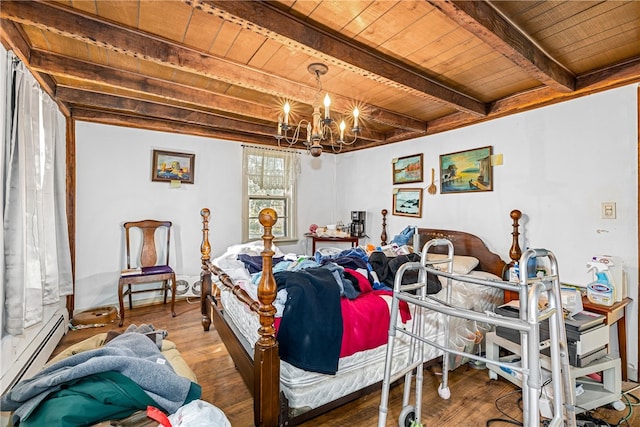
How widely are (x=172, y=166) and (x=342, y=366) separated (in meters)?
3.36

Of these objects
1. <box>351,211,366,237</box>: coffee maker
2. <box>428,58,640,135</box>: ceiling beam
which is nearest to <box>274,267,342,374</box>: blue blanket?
<box>428,58,640,135</box>: ceiling beam

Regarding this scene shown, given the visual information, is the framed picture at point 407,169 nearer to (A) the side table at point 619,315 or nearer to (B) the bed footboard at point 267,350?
(A) the side table at point 619,315

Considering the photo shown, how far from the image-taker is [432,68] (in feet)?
7.64

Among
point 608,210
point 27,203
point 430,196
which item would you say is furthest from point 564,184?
point 27,203

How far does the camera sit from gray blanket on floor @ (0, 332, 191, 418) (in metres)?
1.12

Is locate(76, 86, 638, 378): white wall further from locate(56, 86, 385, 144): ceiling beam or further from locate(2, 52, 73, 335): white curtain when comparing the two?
locate(2, 52, 73, 335): white curtain

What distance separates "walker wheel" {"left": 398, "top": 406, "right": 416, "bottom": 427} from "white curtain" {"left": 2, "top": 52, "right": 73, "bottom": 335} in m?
2.31

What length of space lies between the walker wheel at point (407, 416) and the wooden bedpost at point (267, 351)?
26.8 inches

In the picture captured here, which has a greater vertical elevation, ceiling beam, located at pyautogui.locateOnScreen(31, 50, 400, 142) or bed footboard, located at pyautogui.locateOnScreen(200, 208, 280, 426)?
ceiling beam, located at pyautogui.locateOnScreen(31, 50, 400, 142)

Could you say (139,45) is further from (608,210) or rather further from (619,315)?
(619,315)

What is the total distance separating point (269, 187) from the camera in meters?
4.61

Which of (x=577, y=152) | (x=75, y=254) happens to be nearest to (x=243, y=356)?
(x=75, y=254)

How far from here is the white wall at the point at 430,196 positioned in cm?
237

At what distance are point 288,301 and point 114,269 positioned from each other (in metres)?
3.01
